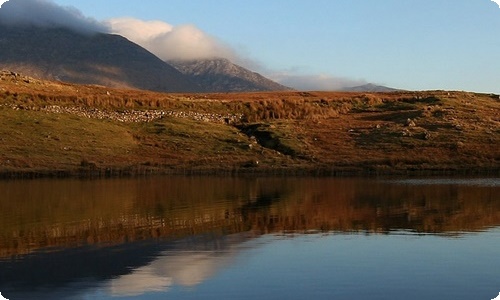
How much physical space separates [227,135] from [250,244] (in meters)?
43.7

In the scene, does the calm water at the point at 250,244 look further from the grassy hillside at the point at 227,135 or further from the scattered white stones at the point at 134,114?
the scattered white stones at the point at 134,114

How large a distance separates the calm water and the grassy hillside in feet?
55.5

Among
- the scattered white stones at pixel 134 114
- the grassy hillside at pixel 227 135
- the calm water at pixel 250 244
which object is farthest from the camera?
the scattered white stones at pixel 134 114

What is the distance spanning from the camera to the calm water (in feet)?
53.1

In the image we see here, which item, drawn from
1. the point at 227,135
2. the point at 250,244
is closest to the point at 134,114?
the point at 227,135

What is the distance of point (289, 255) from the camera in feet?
65.9

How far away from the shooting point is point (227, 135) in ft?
215

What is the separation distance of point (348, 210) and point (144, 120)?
41403 mm

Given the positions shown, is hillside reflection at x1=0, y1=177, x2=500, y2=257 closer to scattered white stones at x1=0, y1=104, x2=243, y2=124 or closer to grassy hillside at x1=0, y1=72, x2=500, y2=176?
grassy hillside at x1=0, y1=72, x2=500, y2=176

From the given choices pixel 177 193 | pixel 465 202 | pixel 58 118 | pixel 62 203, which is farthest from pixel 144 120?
pixel 465 202

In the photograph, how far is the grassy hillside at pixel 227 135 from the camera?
184 ft

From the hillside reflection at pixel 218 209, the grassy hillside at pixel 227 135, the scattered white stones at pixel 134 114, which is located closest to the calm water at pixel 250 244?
the hillside reflection at pixel 218 209

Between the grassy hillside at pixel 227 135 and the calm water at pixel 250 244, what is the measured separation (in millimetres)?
16923

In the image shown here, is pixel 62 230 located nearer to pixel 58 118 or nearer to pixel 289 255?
pixel 289 255
